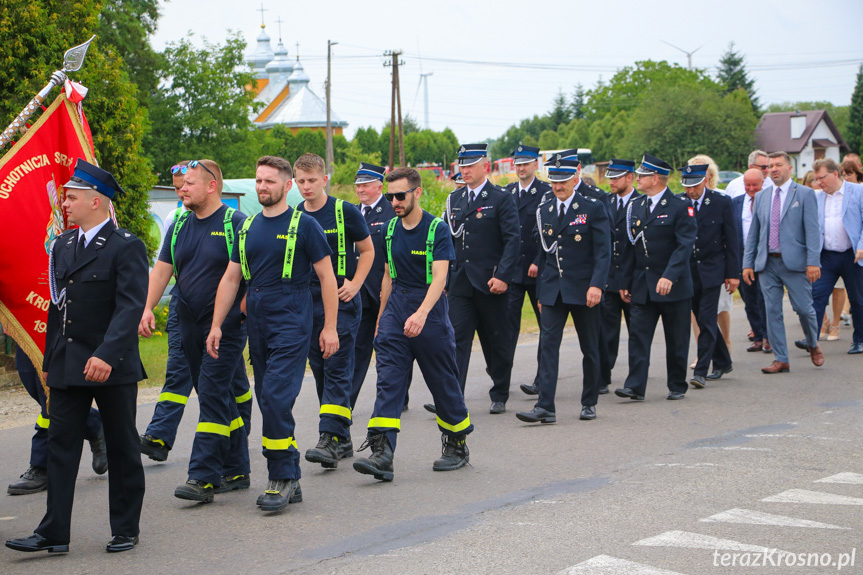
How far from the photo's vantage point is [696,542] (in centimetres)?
529

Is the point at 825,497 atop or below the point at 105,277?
below

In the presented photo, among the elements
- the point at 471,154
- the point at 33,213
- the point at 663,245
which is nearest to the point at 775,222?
the point at 663,245

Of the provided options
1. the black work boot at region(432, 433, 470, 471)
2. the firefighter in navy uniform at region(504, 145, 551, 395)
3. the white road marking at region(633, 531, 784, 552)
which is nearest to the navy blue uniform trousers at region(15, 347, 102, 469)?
the black work boot at region(432, 433, 470, 471)

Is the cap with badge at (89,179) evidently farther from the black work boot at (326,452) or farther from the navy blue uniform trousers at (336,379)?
the black work boot at (326,452)

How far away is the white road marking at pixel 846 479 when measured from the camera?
6.53 meters

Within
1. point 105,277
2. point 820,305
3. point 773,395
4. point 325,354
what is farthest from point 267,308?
point 820,305

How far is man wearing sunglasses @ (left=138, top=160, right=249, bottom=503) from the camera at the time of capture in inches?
251

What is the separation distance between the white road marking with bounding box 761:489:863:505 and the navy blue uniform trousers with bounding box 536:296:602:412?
8.87 ft

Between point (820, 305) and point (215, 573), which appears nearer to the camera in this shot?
point (215, 573)

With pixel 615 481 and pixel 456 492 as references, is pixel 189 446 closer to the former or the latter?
pixel 456 492

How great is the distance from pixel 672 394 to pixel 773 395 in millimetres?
957

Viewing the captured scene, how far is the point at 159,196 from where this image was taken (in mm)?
18797

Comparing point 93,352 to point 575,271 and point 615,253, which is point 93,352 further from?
point 615,253

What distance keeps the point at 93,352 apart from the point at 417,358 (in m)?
2.41
